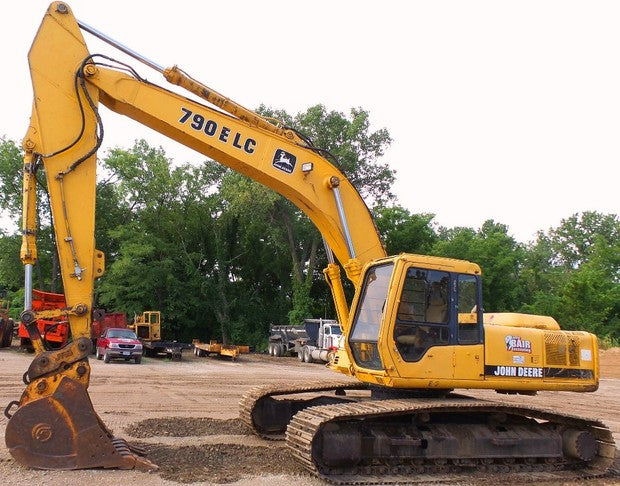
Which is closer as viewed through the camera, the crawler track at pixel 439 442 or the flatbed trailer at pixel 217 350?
the crawler track at pixel 439 442

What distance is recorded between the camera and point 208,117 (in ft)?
28.3

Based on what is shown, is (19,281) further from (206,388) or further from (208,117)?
(208,117)

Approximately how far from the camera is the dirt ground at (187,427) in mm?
6984

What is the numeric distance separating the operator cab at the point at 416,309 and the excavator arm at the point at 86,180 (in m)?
0.92

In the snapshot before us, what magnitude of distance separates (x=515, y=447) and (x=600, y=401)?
10746 mm

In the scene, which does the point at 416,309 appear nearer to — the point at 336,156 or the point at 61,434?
the point at 61,434

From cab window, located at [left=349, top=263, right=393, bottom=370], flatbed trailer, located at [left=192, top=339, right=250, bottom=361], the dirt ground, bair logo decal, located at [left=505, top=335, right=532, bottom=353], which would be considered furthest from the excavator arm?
flatbed trailer, located at [left=192, top=339, right=250, bottom=361]

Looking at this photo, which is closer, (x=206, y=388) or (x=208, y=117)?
(x=208, y=117)

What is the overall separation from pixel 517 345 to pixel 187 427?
5319mm

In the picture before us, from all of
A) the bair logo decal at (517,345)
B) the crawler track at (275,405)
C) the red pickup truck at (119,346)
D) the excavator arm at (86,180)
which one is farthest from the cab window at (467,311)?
the red pickup truck at (119,346)

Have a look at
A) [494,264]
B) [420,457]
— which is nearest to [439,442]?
[420,457]

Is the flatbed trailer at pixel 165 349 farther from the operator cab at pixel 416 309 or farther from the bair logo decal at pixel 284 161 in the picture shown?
the operator cab at pixel 416 309

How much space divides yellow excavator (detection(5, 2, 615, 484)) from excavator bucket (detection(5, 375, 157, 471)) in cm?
1

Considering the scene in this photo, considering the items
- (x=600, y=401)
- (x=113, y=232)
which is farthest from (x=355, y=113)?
(x=600, y=401)
